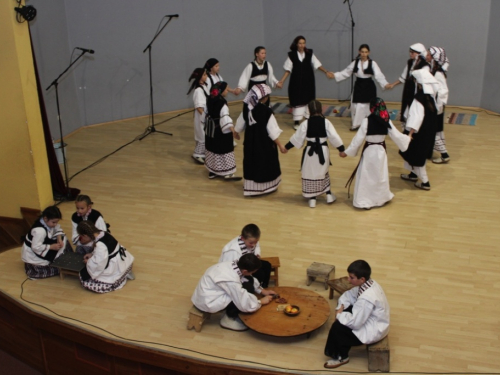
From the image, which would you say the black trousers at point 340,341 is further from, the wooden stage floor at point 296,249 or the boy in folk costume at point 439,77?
the boy in folk costume at point 439,77

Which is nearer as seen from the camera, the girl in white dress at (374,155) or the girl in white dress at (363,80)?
the girl in white dress at (374,155)

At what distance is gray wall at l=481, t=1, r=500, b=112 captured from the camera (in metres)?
10.2

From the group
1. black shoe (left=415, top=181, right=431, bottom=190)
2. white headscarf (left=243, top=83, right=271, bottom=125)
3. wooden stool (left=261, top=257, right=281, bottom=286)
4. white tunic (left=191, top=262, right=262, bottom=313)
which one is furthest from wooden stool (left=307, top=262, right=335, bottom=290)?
black shoe (left=415, top=181, right=431, bottom=190)

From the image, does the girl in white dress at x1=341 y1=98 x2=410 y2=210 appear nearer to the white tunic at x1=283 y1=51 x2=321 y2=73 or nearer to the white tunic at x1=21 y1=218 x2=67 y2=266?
the white tunic at x1=283 y1=51 x2=321 y2=73

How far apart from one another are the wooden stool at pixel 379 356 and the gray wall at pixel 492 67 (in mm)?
6811

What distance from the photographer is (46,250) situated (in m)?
6.32

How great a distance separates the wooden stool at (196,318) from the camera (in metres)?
5.38

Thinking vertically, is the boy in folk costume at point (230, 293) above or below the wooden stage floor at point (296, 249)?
above

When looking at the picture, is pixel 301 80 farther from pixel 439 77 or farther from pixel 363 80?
pixel 439 77

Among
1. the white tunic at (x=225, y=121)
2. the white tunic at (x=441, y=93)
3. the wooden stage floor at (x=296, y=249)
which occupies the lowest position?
the wooden stage floor at (x=296, y=249)

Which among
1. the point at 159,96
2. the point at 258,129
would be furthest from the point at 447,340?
the point at 159,96

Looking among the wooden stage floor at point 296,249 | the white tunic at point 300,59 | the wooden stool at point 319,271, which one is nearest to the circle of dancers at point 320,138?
the wooden stage floor at point 296,249

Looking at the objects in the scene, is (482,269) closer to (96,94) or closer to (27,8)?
(27,8)

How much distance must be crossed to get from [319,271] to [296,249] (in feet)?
2.50
